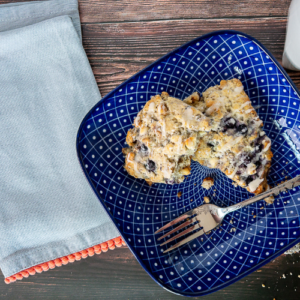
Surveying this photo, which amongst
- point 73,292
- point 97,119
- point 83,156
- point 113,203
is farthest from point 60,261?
point 97,119

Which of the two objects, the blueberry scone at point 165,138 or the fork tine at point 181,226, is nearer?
the blueberry scone at point 165,138

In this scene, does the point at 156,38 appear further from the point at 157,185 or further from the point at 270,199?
the point at 270,199

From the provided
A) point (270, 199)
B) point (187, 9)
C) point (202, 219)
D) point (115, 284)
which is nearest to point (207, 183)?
point (202, 219)

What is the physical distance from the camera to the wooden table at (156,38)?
125cm

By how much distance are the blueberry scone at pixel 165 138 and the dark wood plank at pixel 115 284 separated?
1.81 feet

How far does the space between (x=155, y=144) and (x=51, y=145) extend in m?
0.56

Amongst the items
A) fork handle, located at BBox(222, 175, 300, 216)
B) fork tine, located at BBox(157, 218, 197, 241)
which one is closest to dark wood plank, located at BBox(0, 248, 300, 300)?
fork tine, located at BBox(157, 218, 197, 241)

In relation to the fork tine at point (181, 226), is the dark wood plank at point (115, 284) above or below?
below

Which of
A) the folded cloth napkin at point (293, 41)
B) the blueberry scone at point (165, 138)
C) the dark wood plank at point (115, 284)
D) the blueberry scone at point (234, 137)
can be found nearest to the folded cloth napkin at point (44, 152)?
the dark wood plank at point (115, 284)

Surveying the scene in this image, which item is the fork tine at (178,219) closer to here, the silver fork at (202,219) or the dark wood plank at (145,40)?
the silver fork at (202,219)

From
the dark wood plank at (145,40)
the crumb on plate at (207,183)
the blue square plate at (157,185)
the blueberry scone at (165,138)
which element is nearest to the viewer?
the blueberry scone at (165,138)

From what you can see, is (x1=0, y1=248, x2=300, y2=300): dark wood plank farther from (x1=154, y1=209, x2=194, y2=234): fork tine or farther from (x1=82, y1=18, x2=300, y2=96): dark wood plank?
(x1=82, y1=18, x2=300, y2=96): dark wood plank

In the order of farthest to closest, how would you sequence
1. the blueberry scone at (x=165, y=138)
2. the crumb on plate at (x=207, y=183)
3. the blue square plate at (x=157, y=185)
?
the crumb on plate at (x=207, y=183) → the blue square plate at (x=157, y=185) → the blueberry scone at (x=165, y=138)

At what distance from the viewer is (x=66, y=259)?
122 cm
